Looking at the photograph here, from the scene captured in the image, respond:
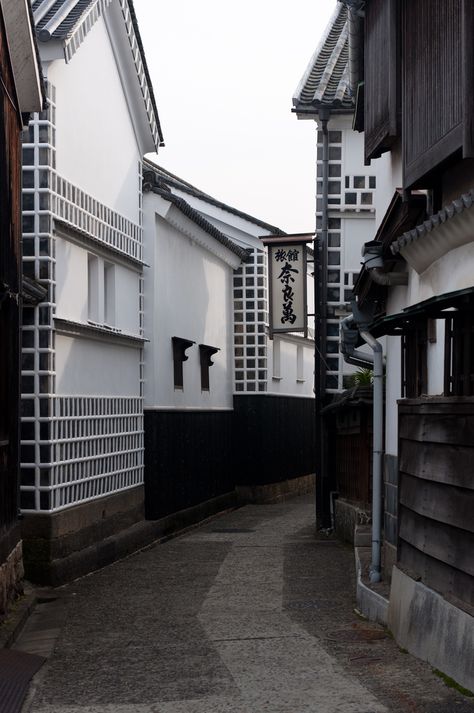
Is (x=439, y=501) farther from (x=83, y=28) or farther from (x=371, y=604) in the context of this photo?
(x=83, y=28)

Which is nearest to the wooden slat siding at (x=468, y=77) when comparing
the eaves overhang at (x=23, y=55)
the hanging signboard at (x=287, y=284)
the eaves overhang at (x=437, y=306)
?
the eaves overhang at (x=437, y=306)

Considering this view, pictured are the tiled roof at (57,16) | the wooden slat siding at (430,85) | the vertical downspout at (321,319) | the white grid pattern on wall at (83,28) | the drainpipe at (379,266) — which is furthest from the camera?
the vertical downspout at (321,319)

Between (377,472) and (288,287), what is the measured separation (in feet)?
38.1

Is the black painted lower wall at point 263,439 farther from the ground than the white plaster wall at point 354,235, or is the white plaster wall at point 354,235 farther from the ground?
the white plaster wall at point 354,235

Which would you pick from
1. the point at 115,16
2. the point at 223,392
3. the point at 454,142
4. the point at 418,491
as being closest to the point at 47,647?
the point at 418,491

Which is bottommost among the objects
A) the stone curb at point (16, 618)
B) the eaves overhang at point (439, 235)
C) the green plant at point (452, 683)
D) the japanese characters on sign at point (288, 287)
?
the stone curb at point (16, 618)

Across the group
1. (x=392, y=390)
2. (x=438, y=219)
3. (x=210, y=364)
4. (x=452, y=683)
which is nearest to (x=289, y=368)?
(x=210, y=364)

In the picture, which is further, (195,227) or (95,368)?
(195,227)

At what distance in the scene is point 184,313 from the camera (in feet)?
87.5

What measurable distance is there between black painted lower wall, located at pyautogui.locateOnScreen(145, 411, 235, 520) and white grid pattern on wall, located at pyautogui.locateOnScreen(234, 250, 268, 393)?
1327 millimetres

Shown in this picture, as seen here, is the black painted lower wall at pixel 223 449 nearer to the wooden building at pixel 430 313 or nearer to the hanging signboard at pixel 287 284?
the hanging signboard at pixel 287 284

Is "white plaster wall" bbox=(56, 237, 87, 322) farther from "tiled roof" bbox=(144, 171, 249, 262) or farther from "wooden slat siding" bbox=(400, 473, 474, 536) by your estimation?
"wooden slat siding" bbox=(400, 473, 474, 536)

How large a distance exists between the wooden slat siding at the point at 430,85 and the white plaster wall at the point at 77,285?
21.2ft

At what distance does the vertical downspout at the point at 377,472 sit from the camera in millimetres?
14391
